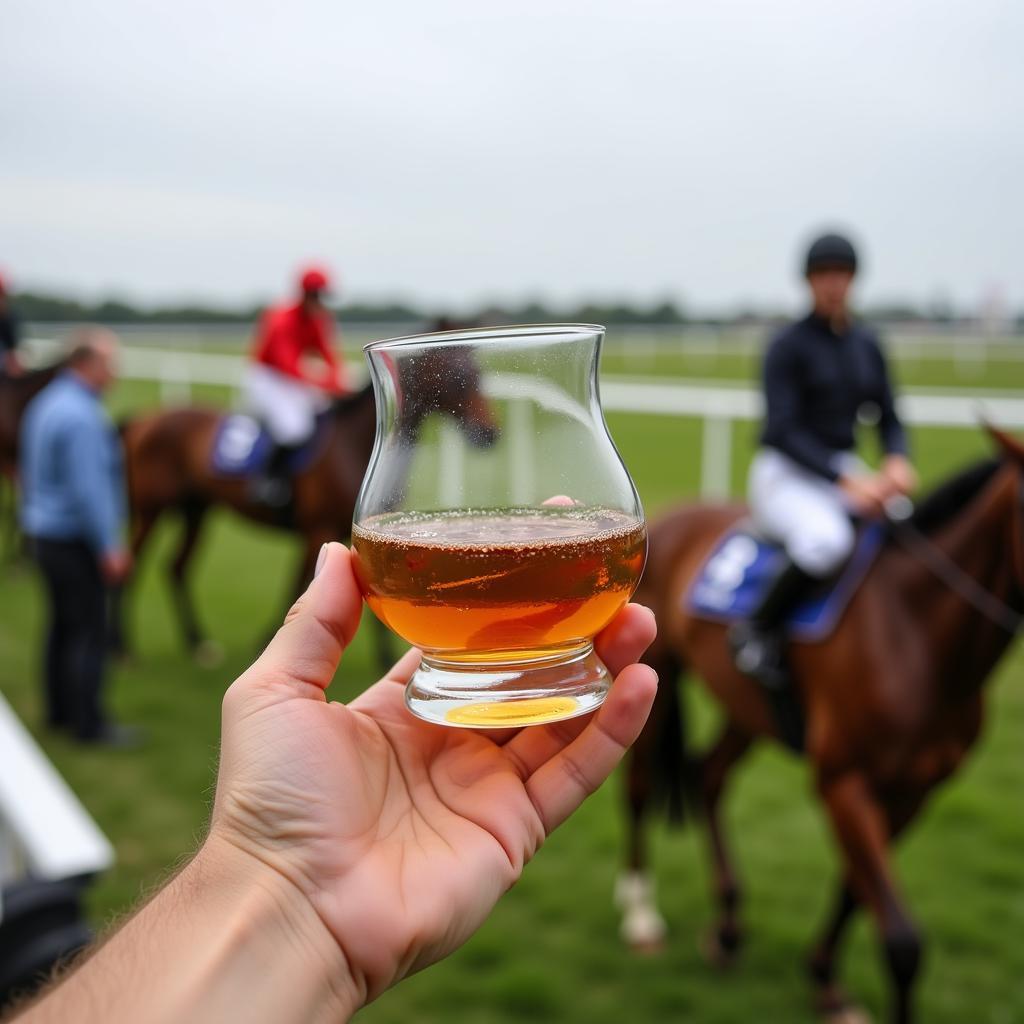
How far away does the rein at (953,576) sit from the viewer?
2748 millimetres

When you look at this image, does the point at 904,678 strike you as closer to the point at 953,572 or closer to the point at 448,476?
the point at 953,572

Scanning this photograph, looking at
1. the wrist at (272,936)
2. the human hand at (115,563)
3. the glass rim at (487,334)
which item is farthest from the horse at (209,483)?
the wrist at (272,936)

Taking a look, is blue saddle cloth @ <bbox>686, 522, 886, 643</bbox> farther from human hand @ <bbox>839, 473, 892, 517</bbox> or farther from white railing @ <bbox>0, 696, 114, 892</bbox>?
white railing @ <bbox>0, 696, 114, 892</bbox>

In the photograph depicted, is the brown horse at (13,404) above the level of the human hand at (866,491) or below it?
below

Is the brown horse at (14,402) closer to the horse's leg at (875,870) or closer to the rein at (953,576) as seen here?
the rein at (953,576)

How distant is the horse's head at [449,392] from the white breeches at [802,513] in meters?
2.20

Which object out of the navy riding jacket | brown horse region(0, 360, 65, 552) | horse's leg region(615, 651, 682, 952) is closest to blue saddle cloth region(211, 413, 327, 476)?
brown horse region(0, 360, 65, 552)

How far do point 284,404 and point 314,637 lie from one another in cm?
562

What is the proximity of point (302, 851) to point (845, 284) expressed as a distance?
113 inches

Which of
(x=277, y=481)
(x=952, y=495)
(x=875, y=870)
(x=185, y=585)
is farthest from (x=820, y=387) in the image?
(x=185, y=585)

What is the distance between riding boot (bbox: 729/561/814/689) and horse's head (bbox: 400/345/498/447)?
2.20 meters

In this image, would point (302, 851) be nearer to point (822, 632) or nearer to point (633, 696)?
point (633, 696)

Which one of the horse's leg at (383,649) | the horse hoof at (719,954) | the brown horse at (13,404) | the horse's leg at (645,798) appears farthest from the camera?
the brown horse at (13,404)

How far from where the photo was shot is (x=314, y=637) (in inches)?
50.0
